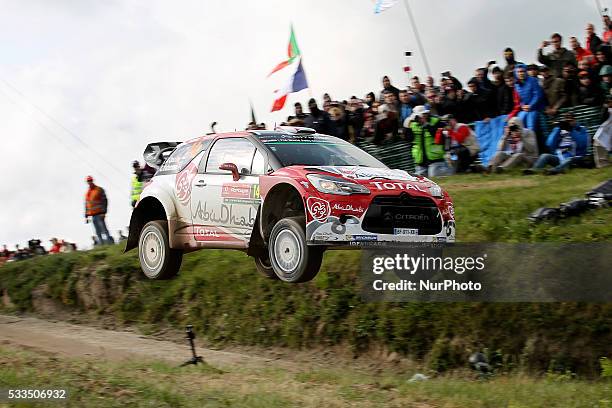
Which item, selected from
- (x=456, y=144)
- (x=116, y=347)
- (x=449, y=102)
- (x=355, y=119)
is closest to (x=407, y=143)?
(x=456, y=144)

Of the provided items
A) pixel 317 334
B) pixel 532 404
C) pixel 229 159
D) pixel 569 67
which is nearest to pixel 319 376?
pixel 317 334

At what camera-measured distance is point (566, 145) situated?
51.7ft

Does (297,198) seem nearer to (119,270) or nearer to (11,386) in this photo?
(11,386)

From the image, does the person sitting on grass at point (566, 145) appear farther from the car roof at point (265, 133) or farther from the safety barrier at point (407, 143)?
the car roof at point (265, 133)

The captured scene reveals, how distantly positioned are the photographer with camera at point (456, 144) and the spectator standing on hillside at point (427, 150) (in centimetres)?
10

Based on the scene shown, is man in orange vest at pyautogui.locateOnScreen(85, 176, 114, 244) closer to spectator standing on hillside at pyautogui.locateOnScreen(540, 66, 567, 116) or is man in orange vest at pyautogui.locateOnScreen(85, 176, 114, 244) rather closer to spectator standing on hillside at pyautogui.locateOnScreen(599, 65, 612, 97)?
spectator standing on hillside at pyautogui.locateOnScreen(540, 66, 567, 116)

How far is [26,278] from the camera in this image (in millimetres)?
20266

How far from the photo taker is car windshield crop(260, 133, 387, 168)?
8828 millimetres

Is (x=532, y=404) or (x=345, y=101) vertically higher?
(x=345, y=101)

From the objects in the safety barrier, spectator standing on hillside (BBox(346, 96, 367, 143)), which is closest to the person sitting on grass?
the safety barrier

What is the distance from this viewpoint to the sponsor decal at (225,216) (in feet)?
27.9

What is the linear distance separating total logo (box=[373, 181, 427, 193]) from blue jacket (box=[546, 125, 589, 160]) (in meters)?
7.63

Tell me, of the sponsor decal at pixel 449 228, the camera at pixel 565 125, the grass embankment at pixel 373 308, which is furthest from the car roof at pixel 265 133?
the camera at pixel 565 125

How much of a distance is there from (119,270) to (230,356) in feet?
9.71
